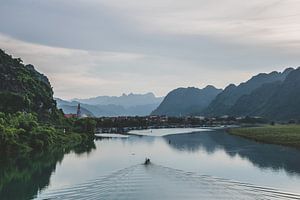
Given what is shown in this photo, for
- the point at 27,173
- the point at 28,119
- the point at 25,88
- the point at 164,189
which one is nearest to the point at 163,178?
the point at 164,189

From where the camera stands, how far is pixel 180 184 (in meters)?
35.2

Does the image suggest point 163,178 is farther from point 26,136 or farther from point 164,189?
point 26,136

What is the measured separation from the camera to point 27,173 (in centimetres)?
4622

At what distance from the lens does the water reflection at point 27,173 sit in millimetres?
35169

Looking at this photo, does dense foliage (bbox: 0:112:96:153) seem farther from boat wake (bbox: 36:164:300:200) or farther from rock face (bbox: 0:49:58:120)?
boat wake (bbox: 36:164:300:200)

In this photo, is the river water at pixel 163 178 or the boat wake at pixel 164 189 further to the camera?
the river water at pixel 163 178

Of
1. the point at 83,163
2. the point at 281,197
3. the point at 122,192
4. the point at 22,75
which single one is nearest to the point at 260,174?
the point at 281,197

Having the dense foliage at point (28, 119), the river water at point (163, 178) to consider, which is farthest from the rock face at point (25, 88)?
the river water at point (163, 178)

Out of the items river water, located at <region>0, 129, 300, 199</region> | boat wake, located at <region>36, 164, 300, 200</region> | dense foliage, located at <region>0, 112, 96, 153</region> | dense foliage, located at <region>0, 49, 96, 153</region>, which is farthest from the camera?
dense foliage, located at <region>0, 49, 96, 153</region>

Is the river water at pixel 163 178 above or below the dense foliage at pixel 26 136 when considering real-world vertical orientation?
below

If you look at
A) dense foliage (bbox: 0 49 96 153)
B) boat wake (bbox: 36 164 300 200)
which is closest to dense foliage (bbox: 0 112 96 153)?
dense foliage (bbox: 0 49 96 153)

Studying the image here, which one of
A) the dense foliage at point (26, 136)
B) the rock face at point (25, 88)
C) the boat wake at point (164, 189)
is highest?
the rock face at point (25, 88)

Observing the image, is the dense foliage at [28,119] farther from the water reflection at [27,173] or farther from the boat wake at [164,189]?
the boat wake at [164,189]

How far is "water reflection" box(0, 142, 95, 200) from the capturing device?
35169mm
